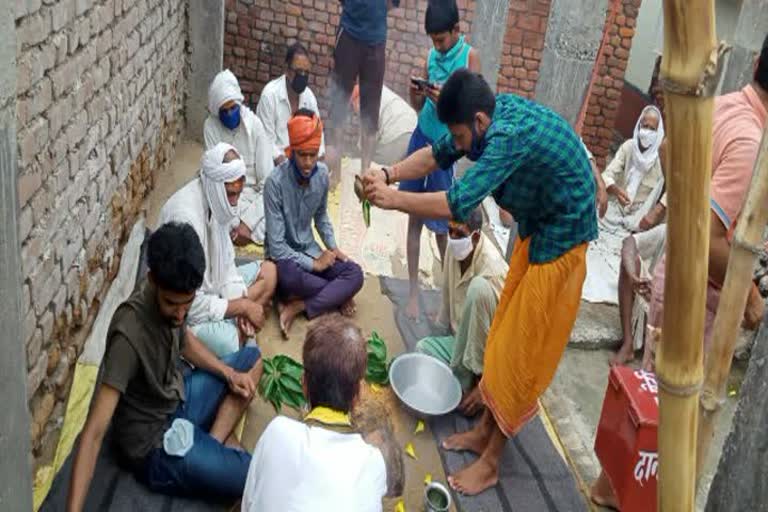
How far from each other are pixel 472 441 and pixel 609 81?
20.1 ft

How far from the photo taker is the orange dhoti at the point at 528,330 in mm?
3289

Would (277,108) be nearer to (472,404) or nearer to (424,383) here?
(424,383)

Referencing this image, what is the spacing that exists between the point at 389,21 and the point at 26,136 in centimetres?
544

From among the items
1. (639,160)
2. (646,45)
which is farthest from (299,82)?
(646,45)

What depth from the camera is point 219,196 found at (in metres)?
3.97

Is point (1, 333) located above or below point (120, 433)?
above

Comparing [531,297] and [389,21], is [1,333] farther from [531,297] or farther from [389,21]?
[389,21]

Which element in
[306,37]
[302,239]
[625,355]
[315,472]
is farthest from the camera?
[306,37]

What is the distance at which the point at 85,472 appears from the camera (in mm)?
2561

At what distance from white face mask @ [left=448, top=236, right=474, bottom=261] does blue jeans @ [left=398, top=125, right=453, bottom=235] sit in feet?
2.26

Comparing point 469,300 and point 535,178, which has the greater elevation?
point 535,178

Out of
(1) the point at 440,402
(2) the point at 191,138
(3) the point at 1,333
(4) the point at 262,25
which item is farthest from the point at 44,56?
(4) the point at 262,25

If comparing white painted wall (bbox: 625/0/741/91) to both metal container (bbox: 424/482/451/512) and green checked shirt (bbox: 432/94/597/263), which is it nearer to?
green checked shirt (bbox: 432/94/597/263)

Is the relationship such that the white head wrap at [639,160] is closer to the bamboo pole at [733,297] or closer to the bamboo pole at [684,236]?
the bamboo pole at [733,297]
